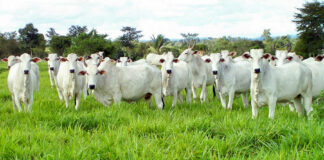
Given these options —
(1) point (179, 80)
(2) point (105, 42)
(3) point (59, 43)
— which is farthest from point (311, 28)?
(1) point (179, 80)

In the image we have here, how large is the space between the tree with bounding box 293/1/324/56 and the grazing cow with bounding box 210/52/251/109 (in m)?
32.9

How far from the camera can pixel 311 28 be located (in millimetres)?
39125

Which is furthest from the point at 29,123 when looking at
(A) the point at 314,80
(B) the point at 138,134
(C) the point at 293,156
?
(A) the point at 314,80

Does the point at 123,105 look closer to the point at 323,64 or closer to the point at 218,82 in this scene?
the point at 218,82

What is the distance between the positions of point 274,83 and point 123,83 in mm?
3489

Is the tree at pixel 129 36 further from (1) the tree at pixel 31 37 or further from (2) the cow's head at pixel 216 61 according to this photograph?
(2) the cow's head at pixel 216 61

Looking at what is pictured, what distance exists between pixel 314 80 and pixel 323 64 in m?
0.69

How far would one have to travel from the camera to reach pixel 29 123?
553 centimetres

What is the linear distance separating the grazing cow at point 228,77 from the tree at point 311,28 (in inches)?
1296

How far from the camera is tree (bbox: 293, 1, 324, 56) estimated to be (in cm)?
3797

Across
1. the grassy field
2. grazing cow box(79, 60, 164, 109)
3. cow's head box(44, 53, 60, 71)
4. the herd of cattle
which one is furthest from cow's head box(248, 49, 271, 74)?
cow's head box(44, 53, 60, 71)

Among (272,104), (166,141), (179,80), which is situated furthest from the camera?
(179,80)

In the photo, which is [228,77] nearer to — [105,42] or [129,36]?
[105,42]

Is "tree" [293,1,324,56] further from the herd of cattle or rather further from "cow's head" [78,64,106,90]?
"cow's head" [78,64,106,90]
